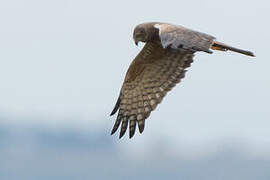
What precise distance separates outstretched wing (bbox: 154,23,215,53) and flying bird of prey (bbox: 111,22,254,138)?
3.21 feet

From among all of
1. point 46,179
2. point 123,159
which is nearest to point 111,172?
point 46,179

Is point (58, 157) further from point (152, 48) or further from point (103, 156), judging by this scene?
point (152, 48)

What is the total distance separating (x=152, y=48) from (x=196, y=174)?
140 meters

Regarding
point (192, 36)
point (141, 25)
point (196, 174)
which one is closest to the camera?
point (192, 36)

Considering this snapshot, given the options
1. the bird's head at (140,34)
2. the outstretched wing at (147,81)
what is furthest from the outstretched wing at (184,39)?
the outstretched wing at (147,81)

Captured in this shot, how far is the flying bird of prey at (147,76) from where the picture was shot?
1363 cm

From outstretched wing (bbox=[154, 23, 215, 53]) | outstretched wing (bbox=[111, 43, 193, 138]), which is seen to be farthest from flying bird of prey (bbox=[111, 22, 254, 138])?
outstretched wing (bbox=[154, 23, 215, 53])

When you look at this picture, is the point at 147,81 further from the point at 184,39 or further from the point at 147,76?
the point at 184,39

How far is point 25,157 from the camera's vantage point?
16812 cm

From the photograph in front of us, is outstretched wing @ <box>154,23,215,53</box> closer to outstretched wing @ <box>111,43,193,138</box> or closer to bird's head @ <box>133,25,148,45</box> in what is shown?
bird's head @ <box>133,25,148,45</box>

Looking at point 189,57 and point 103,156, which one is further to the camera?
point 103,156

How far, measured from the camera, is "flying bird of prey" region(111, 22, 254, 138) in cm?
1363

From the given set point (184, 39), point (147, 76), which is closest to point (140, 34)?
point (147, 76)

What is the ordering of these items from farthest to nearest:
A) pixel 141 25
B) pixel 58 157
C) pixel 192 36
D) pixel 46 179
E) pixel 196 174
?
1. pixel 58 157
2. pixel 196 174
3. pixel 46 179
4. pixel 141 25
5. pixel 192 36
